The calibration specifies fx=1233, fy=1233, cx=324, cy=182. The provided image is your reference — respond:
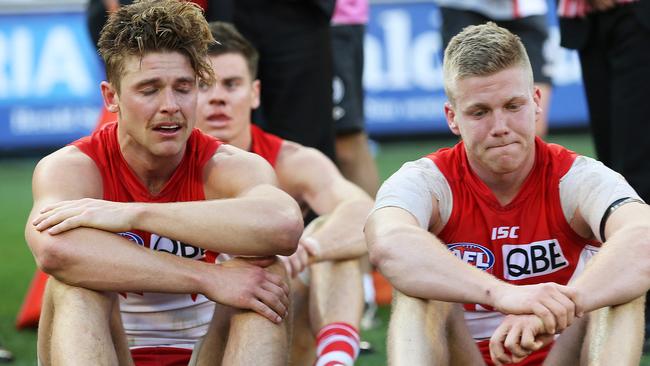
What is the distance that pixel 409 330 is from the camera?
4.36 metres

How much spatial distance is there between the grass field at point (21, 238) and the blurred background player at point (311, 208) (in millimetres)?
493

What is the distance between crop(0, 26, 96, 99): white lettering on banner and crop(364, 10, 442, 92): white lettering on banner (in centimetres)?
310

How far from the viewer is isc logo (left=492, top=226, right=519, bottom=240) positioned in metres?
4.73

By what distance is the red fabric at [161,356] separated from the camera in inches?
199

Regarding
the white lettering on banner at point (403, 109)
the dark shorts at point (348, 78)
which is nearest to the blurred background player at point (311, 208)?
the dark shorts at point (348, 78)

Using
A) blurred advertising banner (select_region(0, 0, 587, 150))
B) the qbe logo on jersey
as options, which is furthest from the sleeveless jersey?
blurred advertising banner (select_region(0, 0, 587, 150))

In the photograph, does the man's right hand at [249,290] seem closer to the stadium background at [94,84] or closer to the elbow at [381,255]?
the elbow at [381,255]

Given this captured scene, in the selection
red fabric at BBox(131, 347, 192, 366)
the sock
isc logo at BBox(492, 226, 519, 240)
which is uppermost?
isc logo at BBox(492, 226, 519, 240)

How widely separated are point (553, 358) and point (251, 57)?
105 inches

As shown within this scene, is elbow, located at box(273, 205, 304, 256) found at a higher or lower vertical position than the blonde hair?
lower

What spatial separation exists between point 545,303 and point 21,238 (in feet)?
21.3

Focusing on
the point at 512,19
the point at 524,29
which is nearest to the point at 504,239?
the point at 512,19

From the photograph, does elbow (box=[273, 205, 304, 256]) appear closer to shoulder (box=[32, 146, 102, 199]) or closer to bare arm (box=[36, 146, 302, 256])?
bare arm (box=[36, 146, 302, 256])

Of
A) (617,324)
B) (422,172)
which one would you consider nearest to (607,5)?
(422,172)
